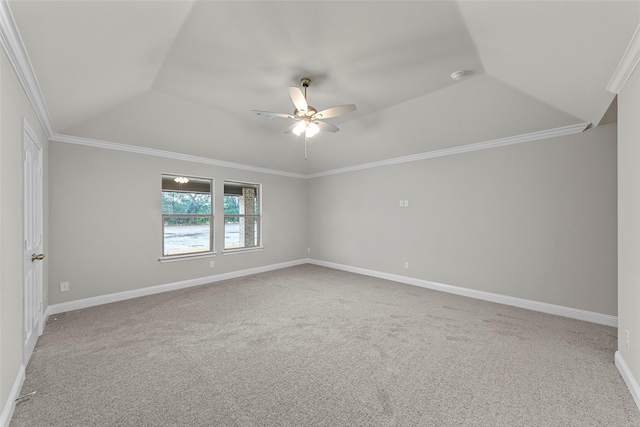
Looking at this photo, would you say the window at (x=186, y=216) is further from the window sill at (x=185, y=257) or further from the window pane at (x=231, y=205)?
the window pane at (x=231, y=205)

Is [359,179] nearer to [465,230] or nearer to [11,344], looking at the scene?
[465,230]

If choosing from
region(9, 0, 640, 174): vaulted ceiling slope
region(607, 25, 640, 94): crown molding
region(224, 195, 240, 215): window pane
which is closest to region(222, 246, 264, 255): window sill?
region(224, 195, 240, 215): window pane

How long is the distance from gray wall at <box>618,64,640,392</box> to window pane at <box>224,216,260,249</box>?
5.50 metres

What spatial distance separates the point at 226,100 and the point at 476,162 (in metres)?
3.85

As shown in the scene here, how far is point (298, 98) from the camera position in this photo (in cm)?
Result: 268

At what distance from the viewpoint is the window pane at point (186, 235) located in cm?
486

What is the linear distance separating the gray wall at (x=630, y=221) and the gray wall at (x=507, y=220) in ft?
4.31

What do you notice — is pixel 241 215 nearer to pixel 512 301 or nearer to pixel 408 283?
pixel 408 283

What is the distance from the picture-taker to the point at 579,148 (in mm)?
3389

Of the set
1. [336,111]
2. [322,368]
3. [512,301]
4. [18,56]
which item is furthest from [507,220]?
[18,56]

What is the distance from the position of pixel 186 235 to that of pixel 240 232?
1.17 m

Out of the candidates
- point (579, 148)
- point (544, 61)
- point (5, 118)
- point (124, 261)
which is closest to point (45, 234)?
point (124, 261)

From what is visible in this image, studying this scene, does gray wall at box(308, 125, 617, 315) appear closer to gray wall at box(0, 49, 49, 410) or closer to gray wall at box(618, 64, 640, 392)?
gray wall at box(618, 64, 640, 392)

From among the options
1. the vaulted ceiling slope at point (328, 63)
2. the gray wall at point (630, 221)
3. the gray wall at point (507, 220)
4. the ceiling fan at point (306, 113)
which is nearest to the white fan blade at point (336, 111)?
the ceiling fan at point (306, 113)
